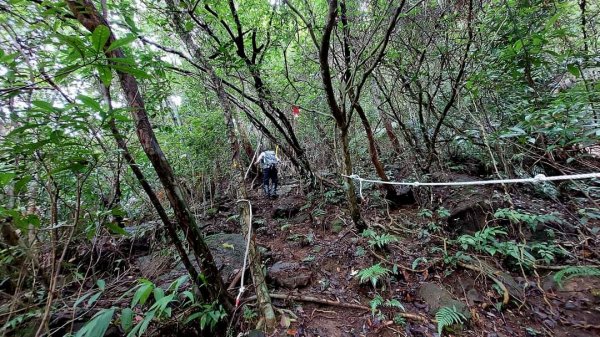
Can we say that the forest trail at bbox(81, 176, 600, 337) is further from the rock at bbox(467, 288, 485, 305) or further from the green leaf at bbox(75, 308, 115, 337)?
the green leaf at bbox(75, 308, 115, 337)

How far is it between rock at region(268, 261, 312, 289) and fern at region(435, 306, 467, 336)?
1570mm

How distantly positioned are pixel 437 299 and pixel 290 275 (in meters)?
1.82

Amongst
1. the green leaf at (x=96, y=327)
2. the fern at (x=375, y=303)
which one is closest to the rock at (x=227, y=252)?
the fern at (x=375, y=303)

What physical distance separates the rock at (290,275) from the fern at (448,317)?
5.15 feet

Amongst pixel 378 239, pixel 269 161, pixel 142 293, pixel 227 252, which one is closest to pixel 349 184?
pixel 378 239

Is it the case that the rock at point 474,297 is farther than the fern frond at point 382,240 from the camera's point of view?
No

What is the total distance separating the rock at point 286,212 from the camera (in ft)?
19.4

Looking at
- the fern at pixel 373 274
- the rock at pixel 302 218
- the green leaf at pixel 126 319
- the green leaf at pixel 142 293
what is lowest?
the fern at pixel 373 274

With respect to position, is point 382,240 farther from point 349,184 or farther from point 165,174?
point 165,174

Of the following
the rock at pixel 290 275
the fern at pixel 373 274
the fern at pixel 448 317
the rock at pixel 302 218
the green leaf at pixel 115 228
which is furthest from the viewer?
the rock at pixel 302 218

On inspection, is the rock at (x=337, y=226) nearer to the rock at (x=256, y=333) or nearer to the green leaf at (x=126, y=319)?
the rock at (x=256, y=333)

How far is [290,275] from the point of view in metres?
3.52

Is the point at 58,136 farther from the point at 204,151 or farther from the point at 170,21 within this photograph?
the point at 204,151

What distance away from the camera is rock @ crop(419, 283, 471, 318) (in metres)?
2.87
